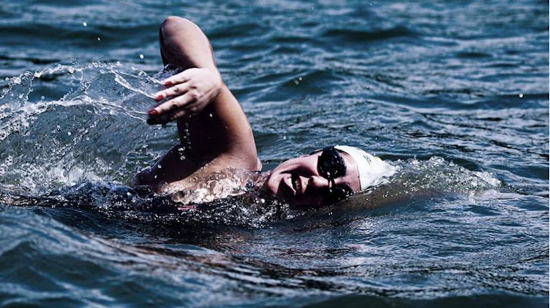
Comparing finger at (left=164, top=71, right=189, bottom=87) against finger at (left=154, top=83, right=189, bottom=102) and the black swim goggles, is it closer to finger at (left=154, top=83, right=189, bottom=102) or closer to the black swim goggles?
finger at (left=154, top=83, right=189, bottom=102)

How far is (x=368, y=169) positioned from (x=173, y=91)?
1.66m

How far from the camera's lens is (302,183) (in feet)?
17.7

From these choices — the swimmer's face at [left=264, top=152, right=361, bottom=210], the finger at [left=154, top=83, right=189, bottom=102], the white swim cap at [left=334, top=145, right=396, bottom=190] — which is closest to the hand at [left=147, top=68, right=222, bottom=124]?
the finger at [left=154, top=83, right=189, bottom=102]

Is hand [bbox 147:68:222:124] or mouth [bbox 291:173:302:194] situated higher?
hand [bbox 147:68:222:124]

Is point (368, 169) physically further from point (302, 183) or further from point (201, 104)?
point (201, 104)

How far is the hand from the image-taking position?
4305 mm

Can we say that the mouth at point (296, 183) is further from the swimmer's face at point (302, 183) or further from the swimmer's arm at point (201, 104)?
the swimmer's arm at point (201, 104)

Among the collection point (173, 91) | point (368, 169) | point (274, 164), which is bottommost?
point (274, 164)

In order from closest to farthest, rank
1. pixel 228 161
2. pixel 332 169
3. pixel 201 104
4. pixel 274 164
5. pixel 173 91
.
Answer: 1. pixel 173 91
2. pixel 201 104
3. pixel 332 169
4. pixel 228 161
5. pixel 274 164

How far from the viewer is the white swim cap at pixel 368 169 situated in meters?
5.62

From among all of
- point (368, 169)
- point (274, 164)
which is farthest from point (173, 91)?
point (274, 164)

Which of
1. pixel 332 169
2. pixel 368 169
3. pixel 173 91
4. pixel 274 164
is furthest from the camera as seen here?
pixel 274 164

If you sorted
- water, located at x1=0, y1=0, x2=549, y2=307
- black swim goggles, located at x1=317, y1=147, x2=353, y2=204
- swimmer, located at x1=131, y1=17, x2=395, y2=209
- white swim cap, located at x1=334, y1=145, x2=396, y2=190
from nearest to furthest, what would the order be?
1. water, located at x1=0, y1=0, x2=549, y2=307
2. swimmer, located at x1=131, y1=17, x2=395, y2=209
3. black swim goggles, located at x1=317, y1=147, x2=353, y2=204
4. white swim cap, located at x1=334, y1=145, x2=396, y2=190

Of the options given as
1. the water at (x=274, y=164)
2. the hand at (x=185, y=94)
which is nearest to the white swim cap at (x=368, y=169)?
the water at (x=274, y=164)
